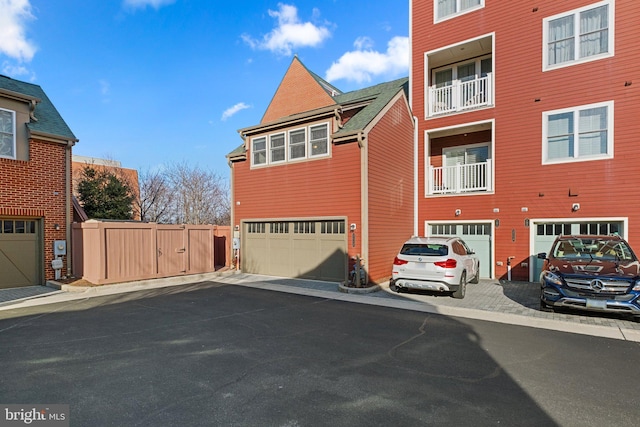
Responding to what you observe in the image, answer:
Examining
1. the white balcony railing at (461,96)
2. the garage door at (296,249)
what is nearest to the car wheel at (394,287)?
the garage door at (296,249)

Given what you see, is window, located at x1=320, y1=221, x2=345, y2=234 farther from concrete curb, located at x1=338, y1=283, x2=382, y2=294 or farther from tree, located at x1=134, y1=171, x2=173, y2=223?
tree, located at x1=134, y1=171, x2=173, y2=223

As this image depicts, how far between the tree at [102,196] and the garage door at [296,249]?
9.63m

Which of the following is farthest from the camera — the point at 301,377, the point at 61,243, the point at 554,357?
the point at 61,243

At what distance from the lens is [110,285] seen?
1127cm

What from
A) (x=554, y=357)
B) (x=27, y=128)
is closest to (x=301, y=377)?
(x=554, y=357)

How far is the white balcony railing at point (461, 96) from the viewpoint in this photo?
13.3 meters

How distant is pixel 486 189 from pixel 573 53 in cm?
515

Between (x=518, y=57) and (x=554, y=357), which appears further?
(x=518, y=57)

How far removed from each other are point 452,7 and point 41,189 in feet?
54.9

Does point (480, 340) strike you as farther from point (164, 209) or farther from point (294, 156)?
point (164, 209)

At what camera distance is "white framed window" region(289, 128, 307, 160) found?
13.0 metres

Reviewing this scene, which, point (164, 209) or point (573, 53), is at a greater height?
point (573, 53)

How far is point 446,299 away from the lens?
30.4 ft

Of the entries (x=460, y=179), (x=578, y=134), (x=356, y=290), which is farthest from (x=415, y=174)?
(x=356, y=290)
